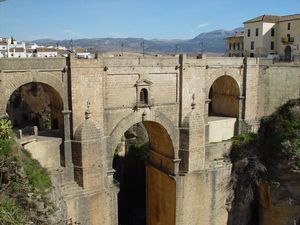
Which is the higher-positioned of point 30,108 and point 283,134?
point 30,108

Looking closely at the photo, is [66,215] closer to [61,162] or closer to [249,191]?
[61,162]

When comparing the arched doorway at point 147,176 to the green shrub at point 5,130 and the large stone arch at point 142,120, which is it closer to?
the large stone arch at point 142,120

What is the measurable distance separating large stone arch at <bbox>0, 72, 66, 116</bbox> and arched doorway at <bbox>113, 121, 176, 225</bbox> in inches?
266

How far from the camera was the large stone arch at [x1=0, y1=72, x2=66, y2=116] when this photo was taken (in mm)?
16344

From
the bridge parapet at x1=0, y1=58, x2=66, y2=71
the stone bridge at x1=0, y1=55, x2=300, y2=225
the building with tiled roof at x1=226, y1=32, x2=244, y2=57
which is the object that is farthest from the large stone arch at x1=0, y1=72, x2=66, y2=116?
the building with tiled roof at x1=226, y1=32, x2=244, y2=57

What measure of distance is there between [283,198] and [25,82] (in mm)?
18077

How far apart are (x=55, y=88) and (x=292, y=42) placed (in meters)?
26.7

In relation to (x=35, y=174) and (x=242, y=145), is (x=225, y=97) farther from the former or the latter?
(x=35, y=174)

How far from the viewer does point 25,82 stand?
1680 centimetres

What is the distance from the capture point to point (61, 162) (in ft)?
60.5

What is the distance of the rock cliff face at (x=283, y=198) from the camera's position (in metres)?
24.0

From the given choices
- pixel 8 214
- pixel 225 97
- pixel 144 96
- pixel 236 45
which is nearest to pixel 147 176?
pixel 144 96

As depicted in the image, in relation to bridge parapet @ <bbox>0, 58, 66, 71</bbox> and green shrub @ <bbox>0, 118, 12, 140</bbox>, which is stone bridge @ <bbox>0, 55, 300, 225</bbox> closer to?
bridge parapet @ <bbox>0, 58, 66, 71</bbox>

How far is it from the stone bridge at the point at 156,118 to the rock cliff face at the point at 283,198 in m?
3.16
